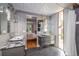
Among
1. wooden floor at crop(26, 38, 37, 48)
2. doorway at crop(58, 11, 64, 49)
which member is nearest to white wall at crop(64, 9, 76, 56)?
doorway at crop(58, 11, 64, 49)

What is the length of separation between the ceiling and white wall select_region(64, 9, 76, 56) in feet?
0.31

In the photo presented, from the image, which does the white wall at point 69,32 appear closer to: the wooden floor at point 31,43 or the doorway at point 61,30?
the doorway at point 61,30

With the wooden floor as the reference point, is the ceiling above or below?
above

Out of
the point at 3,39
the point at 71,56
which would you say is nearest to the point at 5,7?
the point at 3,39

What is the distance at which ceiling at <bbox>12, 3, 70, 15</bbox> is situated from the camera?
50.1 inches

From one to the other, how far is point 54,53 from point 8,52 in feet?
1.76

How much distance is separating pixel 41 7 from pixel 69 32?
0.45 metres

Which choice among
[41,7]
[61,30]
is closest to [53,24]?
[61,30]

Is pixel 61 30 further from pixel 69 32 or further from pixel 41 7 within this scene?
pixel 41 7

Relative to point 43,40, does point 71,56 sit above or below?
below

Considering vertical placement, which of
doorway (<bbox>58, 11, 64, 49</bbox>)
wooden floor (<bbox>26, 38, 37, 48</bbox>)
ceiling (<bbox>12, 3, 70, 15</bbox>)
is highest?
ceiling (<bbox>12, 3, 70, 15</bbox>)

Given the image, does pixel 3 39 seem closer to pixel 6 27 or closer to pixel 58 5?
pixel 6 27

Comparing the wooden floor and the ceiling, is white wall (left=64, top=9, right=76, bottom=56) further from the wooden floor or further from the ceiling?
the wooden floor

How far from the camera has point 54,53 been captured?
50.1 inches
